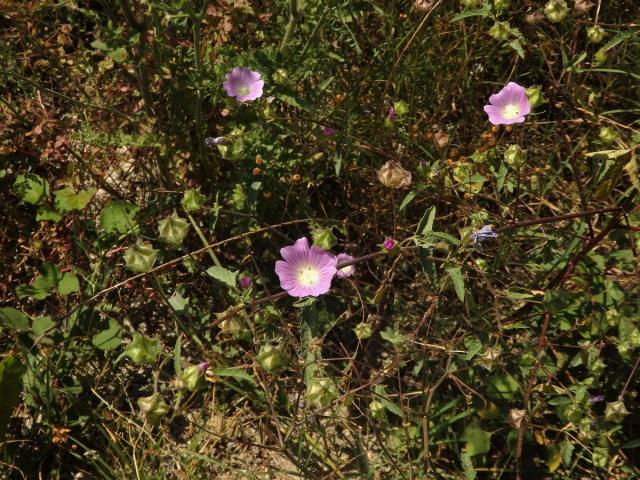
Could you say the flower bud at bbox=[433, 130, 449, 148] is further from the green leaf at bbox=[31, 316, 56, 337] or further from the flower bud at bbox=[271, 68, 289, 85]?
the green leaf at bbox=[31, 316, 56, 337]

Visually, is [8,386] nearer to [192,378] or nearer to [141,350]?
[141,350]

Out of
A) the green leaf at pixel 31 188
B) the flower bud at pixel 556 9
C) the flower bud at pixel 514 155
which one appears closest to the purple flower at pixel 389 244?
the flower bud at pixel 514 155

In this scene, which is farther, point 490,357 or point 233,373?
point 233,373

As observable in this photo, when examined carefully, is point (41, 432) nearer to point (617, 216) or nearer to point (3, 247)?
point (3, 247)

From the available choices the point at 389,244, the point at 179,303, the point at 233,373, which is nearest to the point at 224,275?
the point at 179,303

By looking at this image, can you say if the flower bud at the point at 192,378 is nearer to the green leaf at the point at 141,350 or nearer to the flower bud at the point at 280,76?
the green leaf at the point at 141,350
